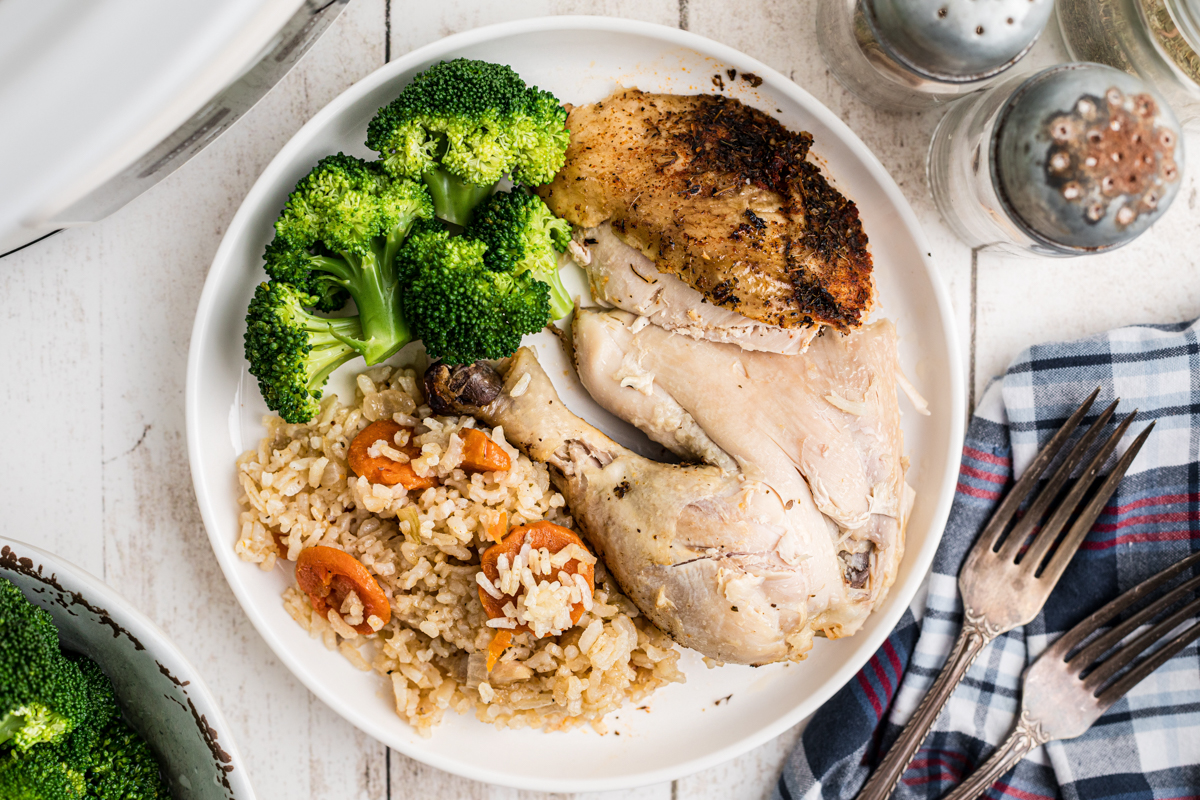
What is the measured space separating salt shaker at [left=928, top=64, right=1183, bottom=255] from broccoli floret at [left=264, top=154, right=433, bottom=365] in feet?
4.82

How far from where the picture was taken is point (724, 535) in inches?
84.8

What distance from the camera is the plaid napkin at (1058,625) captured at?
101 inches

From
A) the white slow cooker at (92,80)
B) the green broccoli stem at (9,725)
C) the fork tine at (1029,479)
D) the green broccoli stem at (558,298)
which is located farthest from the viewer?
the fork tine at (1029,479)

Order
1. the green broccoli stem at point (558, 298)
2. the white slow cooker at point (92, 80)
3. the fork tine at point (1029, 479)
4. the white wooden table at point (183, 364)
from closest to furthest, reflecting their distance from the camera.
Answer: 1. the white slow cooker at point (92, 80)
2. the green broccoli stem at point (558, 298)
3. the white wooden table at point (183, 364)
4. the fork tine at point (1029, 479)

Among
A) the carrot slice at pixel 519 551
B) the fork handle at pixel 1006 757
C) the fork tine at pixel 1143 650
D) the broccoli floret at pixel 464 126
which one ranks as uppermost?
A: the broccoli floret at pixel 464 126

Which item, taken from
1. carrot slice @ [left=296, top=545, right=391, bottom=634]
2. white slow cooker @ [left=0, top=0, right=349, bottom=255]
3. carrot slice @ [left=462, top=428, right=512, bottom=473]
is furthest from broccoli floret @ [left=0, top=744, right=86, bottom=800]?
white slow cooker @ [left=0, top=0, right=349, bottom=255]

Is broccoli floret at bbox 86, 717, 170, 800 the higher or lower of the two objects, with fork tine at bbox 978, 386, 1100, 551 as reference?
lower

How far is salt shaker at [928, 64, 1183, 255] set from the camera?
211cm

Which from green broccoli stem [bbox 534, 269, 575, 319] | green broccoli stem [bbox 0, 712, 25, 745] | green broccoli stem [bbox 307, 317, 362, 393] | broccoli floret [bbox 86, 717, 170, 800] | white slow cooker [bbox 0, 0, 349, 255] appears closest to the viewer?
white slow cooker [bbox 0, 0, 349, 255]

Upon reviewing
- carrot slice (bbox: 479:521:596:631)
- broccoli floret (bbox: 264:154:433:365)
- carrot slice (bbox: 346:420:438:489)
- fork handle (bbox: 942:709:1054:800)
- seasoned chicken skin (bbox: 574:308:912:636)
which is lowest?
fork handle (bbox: 942:709:1054:800)

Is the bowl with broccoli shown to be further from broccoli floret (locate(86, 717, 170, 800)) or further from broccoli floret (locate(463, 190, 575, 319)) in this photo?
broccoli floret (locate(463, 190, 575, 319))

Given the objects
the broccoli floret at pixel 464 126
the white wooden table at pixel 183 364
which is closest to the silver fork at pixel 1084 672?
the white wooden table at pixel 183 364

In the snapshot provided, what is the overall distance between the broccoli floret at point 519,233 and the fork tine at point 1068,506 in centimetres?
157

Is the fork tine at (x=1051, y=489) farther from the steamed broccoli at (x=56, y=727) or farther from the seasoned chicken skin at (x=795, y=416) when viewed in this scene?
the steamed broccoli at (x=56, y=727)
